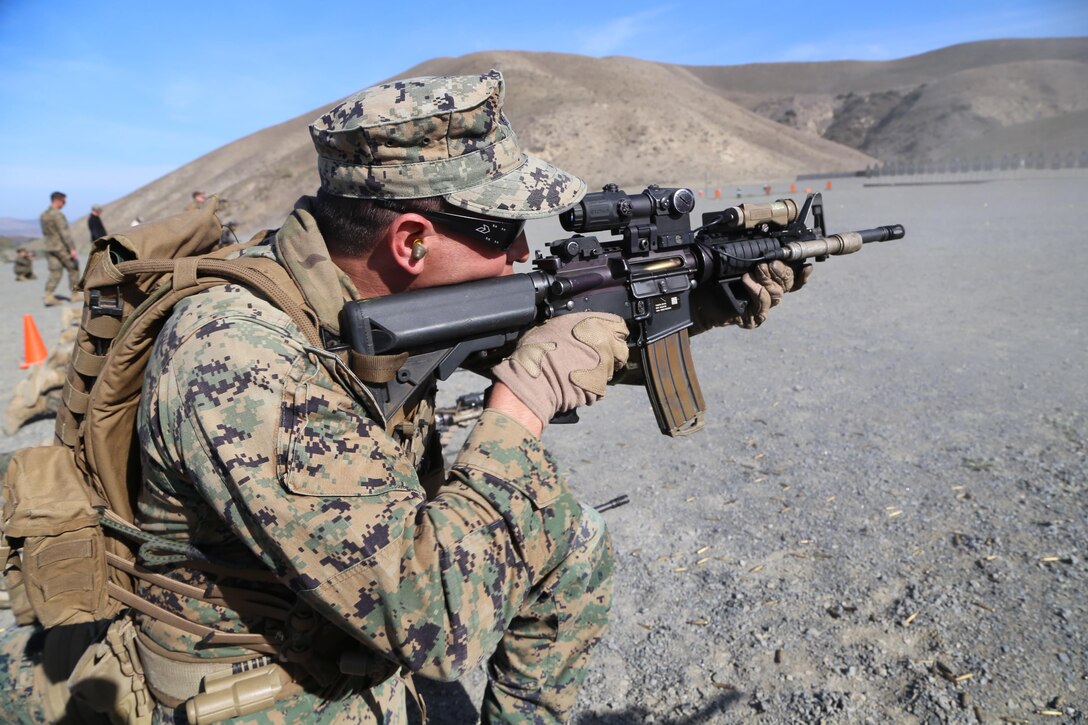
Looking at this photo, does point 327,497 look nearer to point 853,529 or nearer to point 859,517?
point 853,529

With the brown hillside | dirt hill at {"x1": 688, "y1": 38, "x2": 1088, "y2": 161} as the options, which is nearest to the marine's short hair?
the brown hillside

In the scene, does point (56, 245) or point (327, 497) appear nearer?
point (327, 497)

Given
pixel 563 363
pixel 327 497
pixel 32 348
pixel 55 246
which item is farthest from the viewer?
pixel 55 246

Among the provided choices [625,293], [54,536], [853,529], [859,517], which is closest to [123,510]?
[54,536]

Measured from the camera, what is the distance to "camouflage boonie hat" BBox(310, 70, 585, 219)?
1.92 metres

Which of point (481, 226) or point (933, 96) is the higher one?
point (933, 96)

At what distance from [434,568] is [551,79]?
63.1 metres

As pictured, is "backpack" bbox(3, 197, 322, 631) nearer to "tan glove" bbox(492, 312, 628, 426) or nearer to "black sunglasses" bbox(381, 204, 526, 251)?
"black sunglasses" bbox(381, 204, 526, 251)

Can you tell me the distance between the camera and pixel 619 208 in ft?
9.18

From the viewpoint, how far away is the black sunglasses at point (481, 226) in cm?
201

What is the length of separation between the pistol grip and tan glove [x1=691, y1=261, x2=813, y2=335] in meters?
0.25

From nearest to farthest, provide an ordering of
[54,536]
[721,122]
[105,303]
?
[54,536], [105,303], [721,122]

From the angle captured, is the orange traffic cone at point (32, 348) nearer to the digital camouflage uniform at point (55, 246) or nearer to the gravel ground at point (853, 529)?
the gravel ground at point (853, 529)

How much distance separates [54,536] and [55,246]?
1500 centimetres
